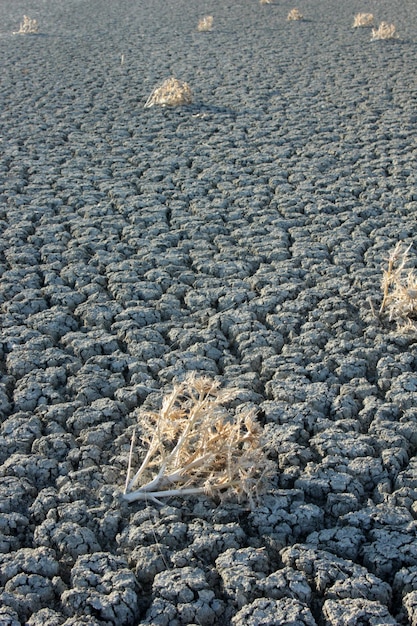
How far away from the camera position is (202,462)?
265cm

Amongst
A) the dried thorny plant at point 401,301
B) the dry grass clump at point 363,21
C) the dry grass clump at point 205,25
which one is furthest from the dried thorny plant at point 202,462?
the dry grass clump at point 363,21

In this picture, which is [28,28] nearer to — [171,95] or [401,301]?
[171,95]

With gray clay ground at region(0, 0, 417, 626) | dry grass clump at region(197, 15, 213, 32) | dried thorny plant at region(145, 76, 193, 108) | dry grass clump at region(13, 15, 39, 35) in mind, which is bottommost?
gray clay ground at region(0, 0, 417, 626)

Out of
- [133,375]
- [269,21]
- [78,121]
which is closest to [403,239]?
[133,375]

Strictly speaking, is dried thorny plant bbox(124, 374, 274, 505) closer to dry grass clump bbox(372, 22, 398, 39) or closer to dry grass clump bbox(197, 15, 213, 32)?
dry grass clump bbox(372, 22, 398, 39)

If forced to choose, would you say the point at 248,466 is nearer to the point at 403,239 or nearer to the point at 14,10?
the point at 403,239

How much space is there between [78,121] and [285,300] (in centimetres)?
407

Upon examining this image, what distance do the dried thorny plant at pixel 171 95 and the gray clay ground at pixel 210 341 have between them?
15 centimetres

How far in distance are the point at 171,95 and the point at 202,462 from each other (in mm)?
5634

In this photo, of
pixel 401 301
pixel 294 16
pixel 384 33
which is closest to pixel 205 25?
pixel 294 16

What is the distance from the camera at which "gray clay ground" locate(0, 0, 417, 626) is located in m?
2.33

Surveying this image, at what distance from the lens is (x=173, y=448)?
2.84 meters

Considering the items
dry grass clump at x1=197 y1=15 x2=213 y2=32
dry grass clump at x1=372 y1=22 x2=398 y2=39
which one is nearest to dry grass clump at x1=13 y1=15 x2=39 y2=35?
dry grass clump at x1=197 y1=15 x2=213 y2=32

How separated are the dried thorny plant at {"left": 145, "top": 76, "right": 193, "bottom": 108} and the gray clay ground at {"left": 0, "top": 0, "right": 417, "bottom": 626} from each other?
147 mm
